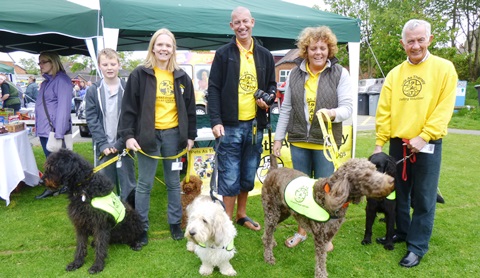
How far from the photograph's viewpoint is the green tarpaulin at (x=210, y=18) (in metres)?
4.50

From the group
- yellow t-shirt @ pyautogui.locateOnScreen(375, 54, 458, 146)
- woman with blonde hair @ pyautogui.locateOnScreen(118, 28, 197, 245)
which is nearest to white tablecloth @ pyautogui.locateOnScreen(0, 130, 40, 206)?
woman with blonde hair @ pyautogui.locateOnScreen(118, 28, 197, 245)

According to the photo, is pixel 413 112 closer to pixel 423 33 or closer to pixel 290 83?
pixel 423 33

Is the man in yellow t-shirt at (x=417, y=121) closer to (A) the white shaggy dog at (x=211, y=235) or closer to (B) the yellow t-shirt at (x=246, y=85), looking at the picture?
(B) the yellow t-shirt at (x=246, y=85)

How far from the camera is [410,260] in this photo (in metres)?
3.09

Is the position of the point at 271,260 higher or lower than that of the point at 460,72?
lower

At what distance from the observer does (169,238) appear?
12.0ft

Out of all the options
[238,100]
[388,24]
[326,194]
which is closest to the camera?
[326,194]

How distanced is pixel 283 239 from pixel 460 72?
28850 millimetres

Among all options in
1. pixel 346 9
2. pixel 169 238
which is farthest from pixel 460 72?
pixel 169 238

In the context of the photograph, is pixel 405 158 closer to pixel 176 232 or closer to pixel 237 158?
pixel 237 158

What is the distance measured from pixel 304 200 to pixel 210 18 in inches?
141

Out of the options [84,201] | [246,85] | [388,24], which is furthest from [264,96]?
[388,24]

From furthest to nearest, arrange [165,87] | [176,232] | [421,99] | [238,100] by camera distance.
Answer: [176,232] < [238,100] < [165,87] < [421,99]

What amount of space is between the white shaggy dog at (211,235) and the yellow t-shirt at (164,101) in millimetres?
934
